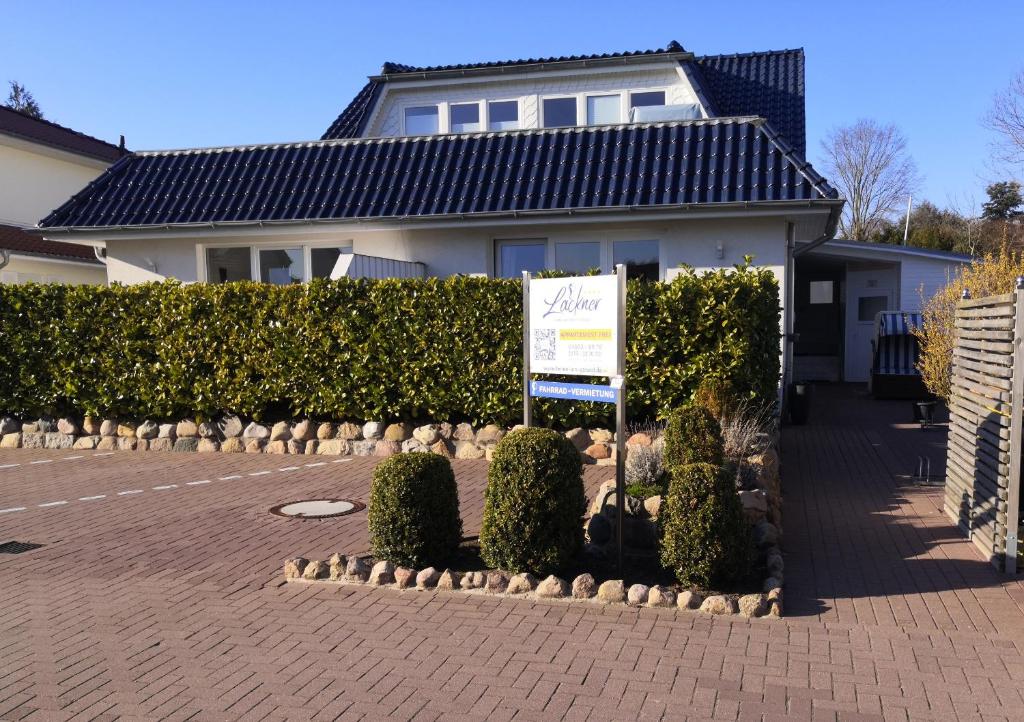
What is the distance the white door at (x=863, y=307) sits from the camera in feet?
71.3

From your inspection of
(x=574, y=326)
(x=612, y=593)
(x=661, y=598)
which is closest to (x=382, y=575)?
(x=612, y=593)

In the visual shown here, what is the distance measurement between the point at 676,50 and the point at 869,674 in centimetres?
1633

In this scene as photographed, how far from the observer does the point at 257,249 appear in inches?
593

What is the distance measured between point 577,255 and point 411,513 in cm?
816

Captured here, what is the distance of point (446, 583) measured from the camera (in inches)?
242

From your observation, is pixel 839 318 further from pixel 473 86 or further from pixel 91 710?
pixel 91 710

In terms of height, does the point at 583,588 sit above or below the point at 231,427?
below

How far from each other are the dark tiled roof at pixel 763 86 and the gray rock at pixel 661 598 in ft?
49.9

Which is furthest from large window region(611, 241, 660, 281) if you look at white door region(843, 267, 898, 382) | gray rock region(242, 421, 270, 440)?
white door region(843, 267, 898, 382)

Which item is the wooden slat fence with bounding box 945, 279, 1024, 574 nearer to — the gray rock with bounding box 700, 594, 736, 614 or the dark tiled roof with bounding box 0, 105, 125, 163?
the gray rock with bounding box 700, 594, 736, 614

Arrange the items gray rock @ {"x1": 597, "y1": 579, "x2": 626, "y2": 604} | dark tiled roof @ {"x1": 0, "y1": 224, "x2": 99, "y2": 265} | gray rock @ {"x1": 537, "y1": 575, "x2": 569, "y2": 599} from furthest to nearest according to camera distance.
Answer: dark tiled roof @ {"x1": 0, "y1": 224, "x2": 99, "y2": 265} → gray rock @ {"x1": 537, "y1": 575, "x2": 569, "y2": 599} → gray rock @ {"x1": 597, "y1": 579, "x2": 626, "y2": 604}

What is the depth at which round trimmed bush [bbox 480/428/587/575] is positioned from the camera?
6.10 m

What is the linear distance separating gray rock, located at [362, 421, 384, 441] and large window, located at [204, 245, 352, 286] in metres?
4.19

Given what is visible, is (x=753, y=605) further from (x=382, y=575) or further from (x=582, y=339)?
(x=382, y=575)
